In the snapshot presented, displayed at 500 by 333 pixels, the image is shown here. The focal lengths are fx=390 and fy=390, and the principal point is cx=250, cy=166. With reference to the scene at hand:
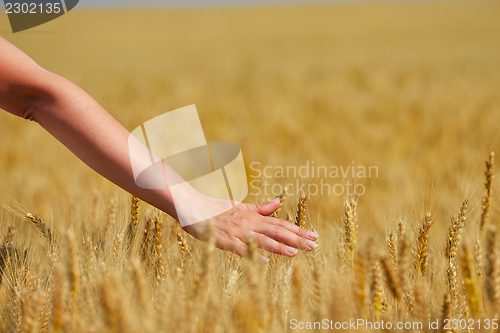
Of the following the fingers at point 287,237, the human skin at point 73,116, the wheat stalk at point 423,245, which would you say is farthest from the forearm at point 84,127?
the wheat stalk at point 423,245

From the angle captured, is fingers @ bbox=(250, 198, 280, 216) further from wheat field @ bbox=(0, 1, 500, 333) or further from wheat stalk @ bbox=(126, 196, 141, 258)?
wheat stalk @ bbox=(126, 196, 141, 258)

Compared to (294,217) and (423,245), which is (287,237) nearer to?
(294,217)

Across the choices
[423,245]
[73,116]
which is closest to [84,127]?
[73,116]

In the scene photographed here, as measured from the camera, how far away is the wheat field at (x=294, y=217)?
2.16 ft

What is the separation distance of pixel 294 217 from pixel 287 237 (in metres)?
0.18

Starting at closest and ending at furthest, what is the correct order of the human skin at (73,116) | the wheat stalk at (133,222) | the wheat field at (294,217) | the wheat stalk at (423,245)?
1. the wheat field at (294,217)
2. the human skin at (73,116)
3. the wheat stalk at (423,245)
4. the wheat stalk at (133,222)

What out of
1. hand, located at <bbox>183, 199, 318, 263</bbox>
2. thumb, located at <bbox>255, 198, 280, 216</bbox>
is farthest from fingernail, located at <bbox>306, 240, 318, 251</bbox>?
thumb, located at <bbox>255, 198, 280, 216</bbox>

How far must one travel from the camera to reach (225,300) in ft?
2.74

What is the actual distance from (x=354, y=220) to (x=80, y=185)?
1994mm

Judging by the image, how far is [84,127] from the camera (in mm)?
844

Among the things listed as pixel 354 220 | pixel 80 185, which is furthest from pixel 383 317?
pixel 80 185

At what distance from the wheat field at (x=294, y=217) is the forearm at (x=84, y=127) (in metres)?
0.18

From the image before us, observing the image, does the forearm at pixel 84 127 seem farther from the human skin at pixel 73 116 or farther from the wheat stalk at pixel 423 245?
the wheat stalk at pixel 423 245

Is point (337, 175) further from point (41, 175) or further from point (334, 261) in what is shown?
point (41, 175)
